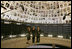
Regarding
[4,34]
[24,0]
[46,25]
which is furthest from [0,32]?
[46,25]

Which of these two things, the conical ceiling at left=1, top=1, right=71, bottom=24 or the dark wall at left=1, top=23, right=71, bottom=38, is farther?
the conical ceiling at left=1, top=1, right=71, bottom=24

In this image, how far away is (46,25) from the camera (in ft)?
51.4

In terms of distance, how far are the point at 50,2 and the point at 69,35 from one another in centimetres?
504

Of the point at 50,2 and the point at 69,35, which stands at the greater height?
the point at 50,2

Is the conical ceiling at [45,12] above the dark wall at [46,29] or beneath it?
above

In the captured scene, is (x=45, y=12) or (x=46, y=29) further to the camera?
(x=46, y=29)

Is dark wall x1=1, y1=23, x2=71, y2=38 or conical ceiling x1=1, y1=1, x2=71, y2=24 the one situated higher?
conical ceiling x1=1, y1=1, x2=71, y2=24

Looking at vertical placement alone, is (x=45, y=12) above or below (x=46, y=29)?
above

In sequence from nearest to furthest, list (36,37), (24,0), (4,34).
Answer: (36,37) < (4,34) < (24,0)

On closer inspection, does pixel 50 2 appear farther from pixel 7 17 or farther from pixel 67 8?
pixel 7 17

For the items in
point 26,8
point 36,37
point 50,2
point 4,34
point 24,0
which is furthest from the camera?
point 50,2

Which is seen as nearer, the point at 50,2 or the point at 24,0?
the point at 24,0

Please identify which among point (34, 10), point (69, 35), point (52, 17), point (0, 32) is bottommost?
point (69, 35)

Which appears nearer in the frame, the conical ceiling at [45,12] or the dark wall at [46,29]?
the dark wall at [46,29]
